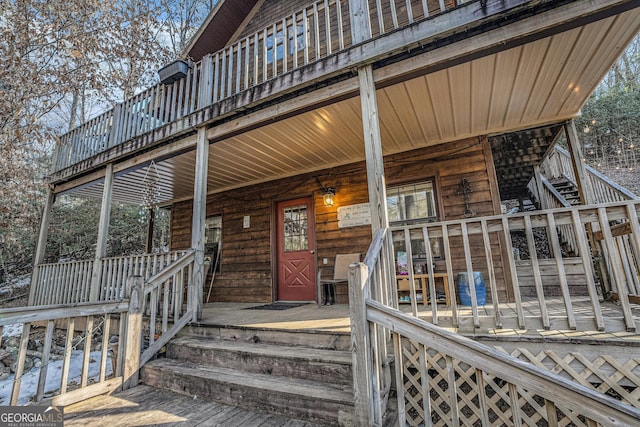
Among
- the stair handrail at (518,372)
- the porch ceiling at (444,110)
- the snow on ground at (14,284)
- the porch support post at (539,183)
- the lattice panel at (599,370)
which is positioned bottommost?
the lattice panel at (599,370)

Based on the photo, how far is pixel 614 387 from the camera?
1.83m

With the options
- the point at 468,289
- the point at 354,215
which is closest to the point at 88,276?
the point at 354,215

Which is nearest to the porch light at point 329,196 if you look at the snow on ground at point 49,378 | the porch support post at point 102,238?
the porch support post at point 102,238

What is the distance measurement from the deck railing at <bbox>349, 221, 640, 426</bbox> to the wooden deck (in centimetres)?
65

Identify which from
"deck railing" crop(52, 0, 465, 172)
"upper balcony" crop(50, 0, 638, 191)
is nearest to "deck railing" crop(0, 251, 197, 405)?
"upper balcony" crop(50, 0, 638, 191)

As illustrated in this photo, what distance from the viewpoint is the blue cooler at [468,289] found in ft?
12.1

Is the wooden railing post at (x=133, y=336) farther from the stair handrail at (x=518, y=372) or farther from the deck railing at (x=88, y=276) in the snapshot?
the stair handrail at (x=518, y=372)

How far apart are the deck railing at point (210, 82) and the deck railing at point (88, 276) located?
2.08 metres

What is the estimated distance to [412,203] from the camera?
4.73 metres

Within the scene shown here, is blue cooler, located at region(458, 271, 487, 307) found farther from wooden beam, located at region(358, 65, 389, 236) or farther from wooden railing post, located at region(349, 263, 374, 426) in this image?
wooden railing post, located at region(349, 263, 374, 426)

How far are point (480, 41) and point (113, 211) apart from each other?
1185 centimetres

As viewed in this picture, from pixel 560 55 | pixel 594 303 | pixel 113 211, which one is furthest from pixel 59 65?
pixel 594 303

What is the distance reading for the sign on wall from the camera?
4.98 meters

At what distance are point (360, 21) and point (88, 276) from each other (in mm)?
5819
